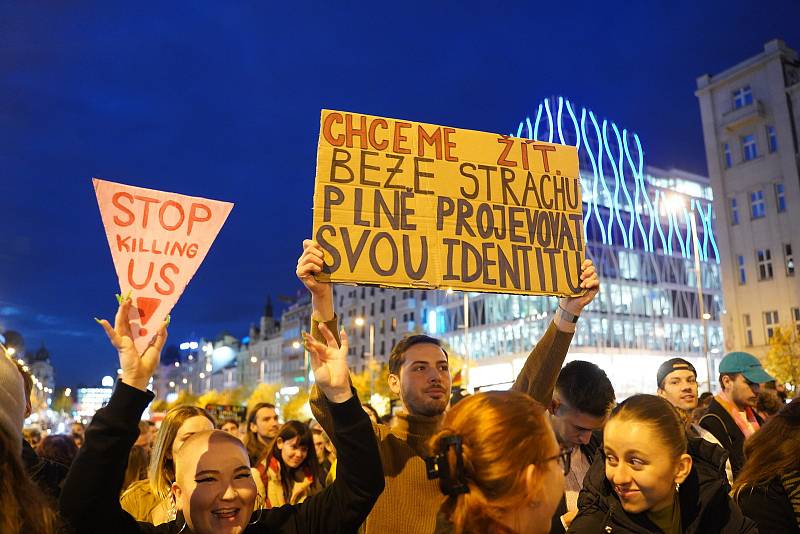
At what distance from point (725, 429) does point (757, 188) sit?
4323 cm

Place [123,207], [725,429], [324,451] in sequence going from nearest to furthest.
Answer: [123,207] < [725,429] < [324,451]

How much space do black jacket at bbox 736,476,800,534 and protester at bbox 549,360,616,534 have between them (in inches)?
37.1

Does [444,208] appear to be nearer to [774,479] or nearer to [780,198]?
[774,479]

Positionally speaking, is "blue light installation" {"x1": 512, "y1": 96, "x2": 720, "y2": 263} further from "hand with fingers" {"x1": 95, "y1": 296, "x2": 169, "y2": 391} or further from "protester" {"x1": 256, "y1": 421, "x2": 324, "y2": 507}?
"hand with fingers" {"x1": 95, "y1": 296, "x2": 169, "y2": 391}

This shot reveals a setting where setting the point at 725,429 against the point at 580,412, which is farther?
the point at 725,429

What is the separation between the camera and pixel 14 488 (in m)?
2.07

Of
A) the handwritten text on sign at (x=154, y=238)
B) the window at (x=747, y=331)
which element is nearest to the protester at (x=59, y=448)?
the handwritten text on sign at (x=154, y=238)

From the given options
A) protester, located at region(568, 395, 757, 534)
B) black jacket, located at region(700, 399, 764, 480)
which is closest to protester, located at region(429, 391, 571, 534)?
protester, located at region(568, 395, 757, 534)

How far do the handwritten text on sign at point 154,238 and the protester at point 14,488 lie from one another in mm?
1036

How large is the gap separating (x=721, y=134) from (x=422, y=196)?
155ft

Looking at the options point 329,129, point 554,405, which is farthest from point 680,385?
point 329,129

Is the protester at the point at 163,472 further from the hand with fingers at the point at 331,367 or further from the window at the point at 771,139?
the window at the point at 771,139

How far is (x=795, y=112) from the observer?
4184cm

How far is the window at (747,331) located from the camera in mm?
42634
